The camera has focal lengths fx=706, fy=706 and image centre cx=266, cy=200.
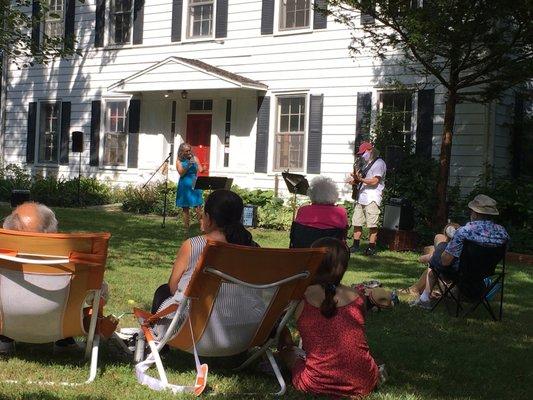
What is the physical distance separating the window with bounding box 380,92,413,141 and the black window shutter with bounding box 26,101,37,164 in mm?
10380

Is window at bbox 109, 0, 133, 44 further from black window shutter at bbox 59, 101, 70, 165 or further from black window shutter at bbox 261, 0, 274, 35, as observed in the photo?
black window shutter at bbox 261, 0, 274, 35

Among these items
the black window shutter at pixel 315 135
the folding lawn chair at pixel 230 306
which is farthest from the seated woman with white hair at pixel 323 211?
the black window shutter at pixel 315 135

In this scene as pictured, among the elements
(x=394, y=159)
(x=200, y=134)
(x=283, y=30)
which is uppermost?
(x=283, y=30)

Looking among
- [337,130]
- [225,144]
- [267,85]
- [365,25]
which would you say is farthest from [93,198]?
[365,25]

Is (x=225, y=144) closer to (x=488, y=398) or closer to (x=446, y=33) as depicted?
(x=446, y=33)

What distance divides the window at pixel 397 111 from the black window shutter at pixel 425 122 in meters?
0.24

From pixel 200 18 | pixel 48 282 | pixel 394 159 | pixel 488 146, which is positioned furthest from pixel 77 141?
pixel 48 282

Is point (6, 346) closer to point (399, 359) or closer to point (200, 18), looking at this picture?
point (399, 359)

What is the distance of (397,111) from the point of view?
13.6m

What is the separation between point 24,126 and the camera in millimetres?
20062

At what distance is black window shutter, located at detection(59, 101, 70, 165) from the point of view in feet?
62.0

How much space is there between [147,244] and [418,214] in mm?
4721

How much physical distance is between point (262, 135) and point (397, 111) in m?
3.12

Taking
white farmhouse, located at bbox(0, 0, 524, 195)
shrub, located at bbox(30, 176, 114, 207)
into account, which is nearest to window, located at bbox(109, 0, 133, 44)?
white farmhouse, located at bbox(0, 0, 524, 195)
